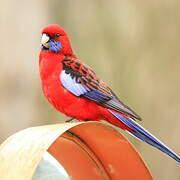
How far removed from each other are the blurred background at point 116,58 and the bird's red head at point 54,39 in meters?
2.17

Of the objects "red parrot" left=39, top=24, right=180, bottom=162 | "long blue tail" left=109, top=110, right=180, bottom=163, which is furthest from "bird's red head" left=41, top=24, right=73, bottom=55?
"long blue tail" left=109, top=110, right=180, bottom=163

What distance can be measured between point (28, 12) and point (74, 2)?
1.94ft

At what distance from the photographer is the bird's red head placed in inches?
135

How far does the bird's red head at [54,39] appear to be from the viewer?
343 cm

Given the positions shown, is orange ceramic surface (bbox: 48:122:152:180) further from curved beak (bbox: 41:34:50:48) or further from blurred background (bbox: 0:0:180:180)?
blurred background (bbox: 0:0:180:180)

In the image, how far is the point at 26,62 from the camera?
6387mm

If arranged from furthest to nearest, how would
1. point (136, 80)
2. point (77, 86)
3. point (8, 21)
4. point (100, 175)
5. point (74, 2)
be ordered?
point (8, 21), point (74, 2), point (136, 80), point (77, 86), point (100, 175)

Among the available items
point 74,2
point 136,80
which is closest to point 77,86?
point 136,80

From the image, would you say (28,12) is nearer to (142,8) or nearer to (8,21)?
(8,21)

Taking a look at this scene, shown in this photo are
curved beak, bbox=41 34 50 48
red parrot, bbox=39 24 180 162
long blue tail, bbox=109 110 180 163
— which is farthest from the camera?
curved beak, bbox=41 34 50 48

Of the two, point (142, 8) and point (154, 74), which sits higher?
point (142, 8)

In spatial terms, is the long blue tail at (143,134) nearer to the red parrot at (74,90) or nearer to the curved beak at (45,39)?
the red parrot at (74,90)

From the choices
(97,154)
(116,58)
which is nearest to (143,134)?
(97,154)

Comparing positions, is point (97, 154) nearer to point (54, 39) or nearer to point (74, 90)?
point (74, 90)
